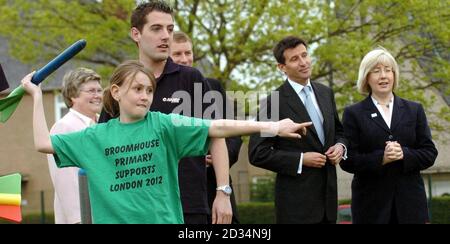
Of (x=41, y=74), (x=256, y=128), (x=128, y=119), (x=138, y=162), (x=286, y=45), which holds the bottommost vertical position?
(x=138, y=162)

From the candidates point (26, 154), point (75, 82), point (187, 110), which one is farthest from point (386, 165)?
point (26, 154)

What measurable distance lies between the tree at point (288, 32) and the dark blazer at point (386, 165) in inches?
492

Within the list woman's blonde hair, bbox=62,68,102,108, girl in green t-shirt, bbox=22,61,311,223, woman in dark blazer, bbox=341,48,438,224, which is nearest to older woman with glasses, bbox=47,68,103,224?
woman's blonde hair, bbox=62,68,102,108

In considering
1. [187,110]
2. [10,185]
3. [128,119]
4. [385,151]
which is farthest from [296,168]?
[10,185]

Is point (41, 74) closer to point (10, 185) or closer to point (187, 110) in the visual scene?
point (10, 185)

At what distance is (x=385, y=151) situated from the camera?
23.4ft

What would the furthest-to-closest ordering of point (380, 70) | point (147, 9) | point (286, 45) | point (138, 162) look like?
point (286, 45), point (380, 70), point (147, 9), point (138, 162)

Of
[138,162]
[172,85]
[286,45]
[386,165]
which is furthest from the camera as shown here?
[286,45]

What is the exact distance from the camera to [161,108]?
6.26m

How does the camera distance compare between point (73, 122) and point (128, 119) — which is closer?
point (128, 119)

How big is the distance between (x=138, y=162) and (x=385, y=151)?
2538 mm

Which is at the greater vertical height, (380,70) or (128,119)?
(380,70)

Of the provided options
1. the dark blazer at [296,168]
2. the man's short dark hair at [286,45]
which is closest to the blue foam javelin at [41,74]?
the dark blazer at [296,168]
